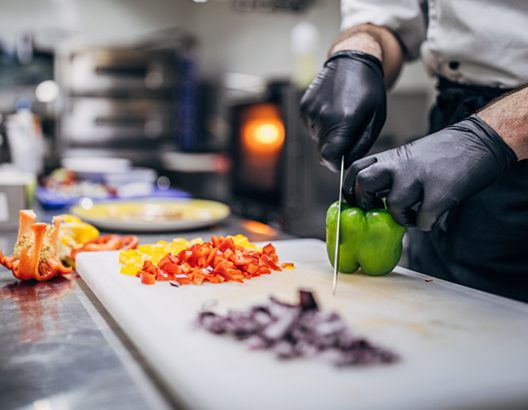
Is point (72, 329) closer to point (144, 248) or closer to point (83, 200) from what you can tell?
point (144, 248)

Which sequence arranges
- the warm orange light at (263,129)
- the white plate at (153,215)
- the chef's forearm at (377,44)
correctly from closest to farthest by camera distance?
the chef's forearm at (377,44) → the white plate at (153,215) → the warm orange light at (263,129)

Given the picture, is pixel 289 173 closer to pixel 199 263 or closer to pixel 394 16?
pixel 394 16

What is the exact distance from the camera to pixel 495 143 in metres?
1.12

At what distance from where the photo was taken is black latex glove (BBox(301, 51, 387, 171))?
1.31 meters

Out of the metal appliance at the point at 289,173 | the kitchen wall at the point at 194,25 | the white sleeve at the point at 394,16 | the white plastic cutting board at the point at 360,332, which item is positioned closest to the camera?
the white plastic cutting board at the point at 360,332

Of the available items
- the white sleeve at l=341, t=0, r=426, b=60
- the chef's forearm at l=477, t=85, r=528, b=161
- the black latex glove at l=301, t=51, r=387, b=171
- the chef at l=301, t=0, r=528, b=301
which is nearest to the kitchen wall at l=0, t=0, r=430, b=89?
the white sleeve at l=341, t=0, r=426, b=60

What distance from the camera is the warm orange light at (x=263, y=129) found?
341 centimetres

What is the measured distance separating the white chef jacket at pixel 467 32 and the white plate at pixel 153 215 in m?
0.73

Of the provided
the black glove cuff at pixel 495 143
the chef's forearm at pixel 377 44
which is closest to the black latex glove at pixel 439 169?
the black glove cuff at pixel 495 143

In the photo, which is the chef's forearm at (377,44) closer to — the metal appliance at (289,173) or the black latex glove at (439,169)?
the black latex glove at (439,169)

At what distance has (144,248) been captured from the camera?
50.0 inches

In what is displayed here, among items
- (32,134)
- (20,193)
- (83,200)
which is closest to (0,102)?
(32,134)

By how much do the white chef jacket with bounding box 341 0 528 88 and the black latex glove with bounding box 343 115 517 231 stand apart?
0.30 m

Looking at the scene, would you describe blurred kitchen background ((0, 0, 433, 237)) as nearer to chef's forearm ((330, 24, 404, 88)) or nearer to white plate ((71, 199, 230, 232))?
white plate ((71, 199, 230, 232))
